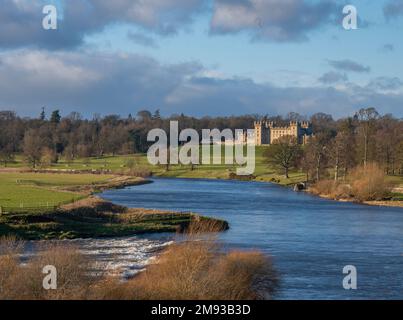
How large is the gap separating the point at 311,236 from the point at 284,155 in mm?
85049

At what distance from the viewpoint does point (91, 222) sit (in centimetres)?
5694

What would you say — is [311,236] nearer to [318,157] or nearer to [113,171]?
[318,157]

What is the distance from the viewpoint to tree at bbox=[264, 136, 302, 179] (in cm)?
13650

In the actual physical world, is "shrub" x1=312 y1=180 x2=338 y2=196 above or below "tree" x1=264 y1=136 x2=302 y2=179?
below

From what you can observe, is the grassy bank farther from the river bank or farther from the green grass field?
the green grass field

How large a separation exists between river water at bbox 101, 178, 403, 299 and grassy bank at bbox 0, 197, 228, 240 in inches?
211

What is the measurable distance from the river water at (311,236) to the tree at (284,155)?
40895mm

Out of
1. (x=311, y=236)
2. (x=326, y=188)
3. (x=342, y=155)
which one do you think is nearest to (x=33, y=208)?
(x=311, y=236)

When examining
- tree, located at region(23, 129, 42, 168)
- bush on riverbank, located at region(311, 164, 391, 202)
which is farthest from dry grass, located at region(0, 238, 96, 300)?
tree, located at region(23, 129, 42, 168)

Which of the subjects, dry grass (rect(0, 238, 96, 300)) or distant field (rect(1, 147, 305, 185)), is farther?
distant field (rect(1, 147, 305, 185))

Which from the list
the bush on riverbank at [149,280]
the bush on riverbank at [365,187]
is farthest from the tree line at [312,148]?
the bush on riverbank at [149,280]

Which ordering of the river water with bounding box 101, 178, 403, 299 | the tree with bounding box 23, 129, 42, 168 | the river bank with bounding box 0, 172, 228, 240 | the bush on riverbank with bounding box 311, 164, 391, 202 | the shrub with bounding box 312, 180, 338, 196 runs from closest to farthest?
the river water with bounding box 101, 178, 403, 299 → the river bank with bounding box 0, 172, 228, 240 → the bush on riverbank with bounding box 311, 164, 391, 202 → the shrub with bounding box 312, 180, 338, 196 → the tree with bounding box 23, 129, 42, 168

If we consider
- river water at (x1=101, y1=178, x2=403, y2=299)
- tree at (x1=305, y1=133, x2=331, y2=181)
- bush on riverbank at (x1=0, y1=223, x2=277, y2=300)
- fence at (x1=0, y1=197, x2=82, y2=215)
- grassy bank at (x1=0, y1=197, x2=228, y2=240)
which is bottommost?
river water at (x1=101, y1=178, x2=403, y2=299)
